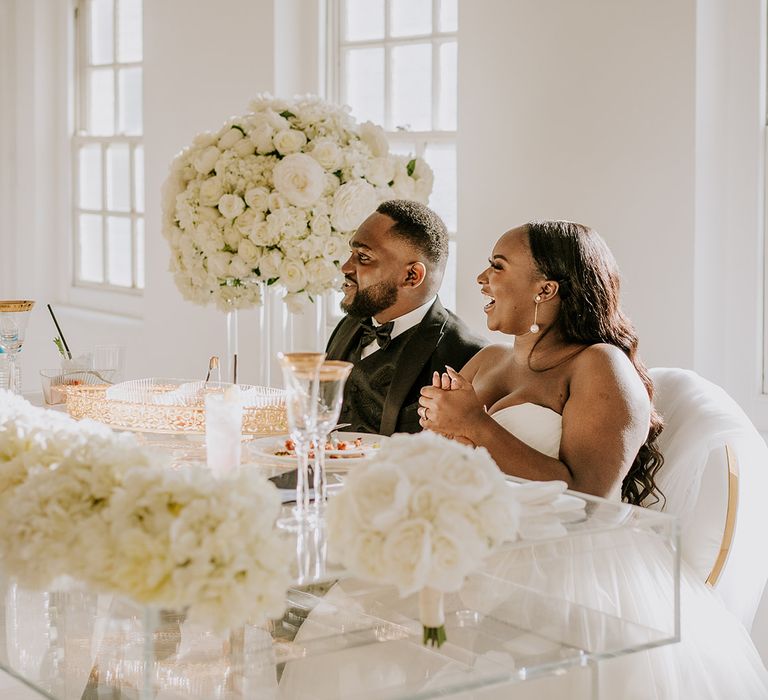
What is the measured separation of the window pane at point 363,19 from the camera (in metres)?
4.38

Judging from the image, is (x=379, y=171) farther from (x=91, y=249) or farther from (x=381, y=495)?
(x=91, y=249)

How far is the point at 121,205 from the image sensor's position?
19.3 feet

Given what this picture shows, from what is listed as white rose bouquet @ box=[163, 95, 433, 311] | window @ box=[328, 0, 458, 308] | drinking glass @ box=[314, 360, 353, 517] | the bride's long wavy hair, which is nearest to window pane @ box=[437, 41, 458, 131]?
window @ box=[328, 0, 458, 308]

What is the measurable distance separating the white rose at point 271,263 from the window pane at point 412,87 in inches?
62.3

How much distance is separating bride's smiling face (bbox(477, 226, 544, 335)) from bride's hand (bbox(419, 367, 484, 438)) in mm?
235

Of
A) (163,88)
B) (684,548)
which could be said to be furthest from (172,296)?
(684,548)

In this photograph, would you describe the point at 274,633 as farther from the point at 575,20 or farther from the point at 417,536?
the point at 575,20

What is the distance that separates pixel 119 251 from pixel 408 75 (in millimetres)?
2206

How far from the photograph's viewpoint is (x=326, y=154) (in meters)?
2.81

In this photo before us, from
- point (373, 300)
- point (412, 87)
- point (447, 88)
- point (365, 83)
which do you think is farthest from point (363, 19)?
point (373, 300)

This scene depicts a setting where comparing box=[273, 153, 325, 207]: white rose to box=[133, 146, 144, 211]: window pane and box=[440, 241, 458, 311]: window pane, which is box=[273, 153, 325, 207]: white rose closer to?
box=[440, 241, 458, 311]: window pane

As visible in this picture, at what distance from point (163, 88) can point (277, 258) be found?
2.53 m

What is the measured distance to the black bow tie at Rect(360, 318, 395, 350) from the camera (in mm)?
3123

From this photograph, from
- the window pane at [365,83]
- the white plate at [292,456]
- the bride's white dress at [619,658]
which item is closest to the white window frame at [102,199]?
the window pane at [365,83]
